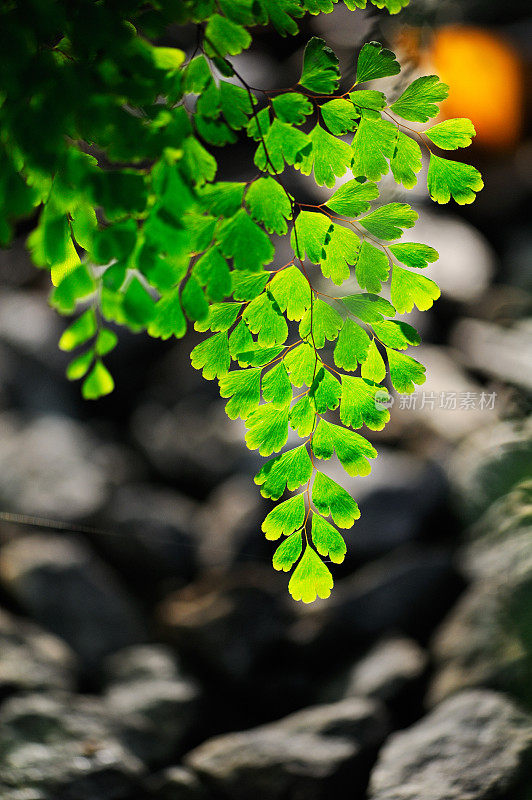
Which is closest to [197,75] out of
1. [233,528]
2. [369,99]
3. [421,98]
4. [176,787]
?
[369,99]

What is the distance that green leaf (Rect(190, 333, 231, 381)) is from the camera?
105 cm

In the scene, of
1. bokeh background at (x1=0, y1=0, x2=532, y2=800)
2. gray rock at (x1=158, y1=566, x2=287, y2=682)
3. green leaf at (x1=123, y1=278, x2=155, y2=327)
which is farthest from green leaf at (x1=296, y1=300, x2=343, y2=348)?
gray rock at (x1=158, y1=566, x2=287, y2=682)

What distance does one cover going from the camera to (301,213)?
0.95m

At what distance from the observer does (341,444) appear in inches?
40.9

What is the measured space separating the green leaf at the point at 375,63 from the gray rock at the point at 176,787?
6.75 feet

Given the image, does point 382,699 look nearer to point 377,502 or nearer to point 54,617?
point 377,502

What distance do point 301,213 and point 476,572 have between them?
2.46 metres

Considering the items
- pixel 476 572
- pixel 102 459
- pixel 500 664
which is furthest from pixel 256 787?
pixel 102 459

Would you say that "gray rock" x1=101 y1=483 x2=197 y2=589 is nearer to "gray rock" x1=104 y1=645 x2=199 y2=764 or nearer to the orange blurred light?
"gray rock" x1=104 y1=645 x2=199 y2=764

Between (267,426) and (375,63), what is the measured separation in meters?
0.59

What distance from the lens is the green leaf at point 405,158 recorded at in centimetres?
101

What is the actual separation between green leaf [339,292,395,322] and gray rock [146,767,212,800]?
1755 mm

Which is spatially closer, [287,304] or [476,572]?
[287,304]

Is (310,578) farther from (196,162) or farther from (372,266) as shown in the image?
(196,162)
